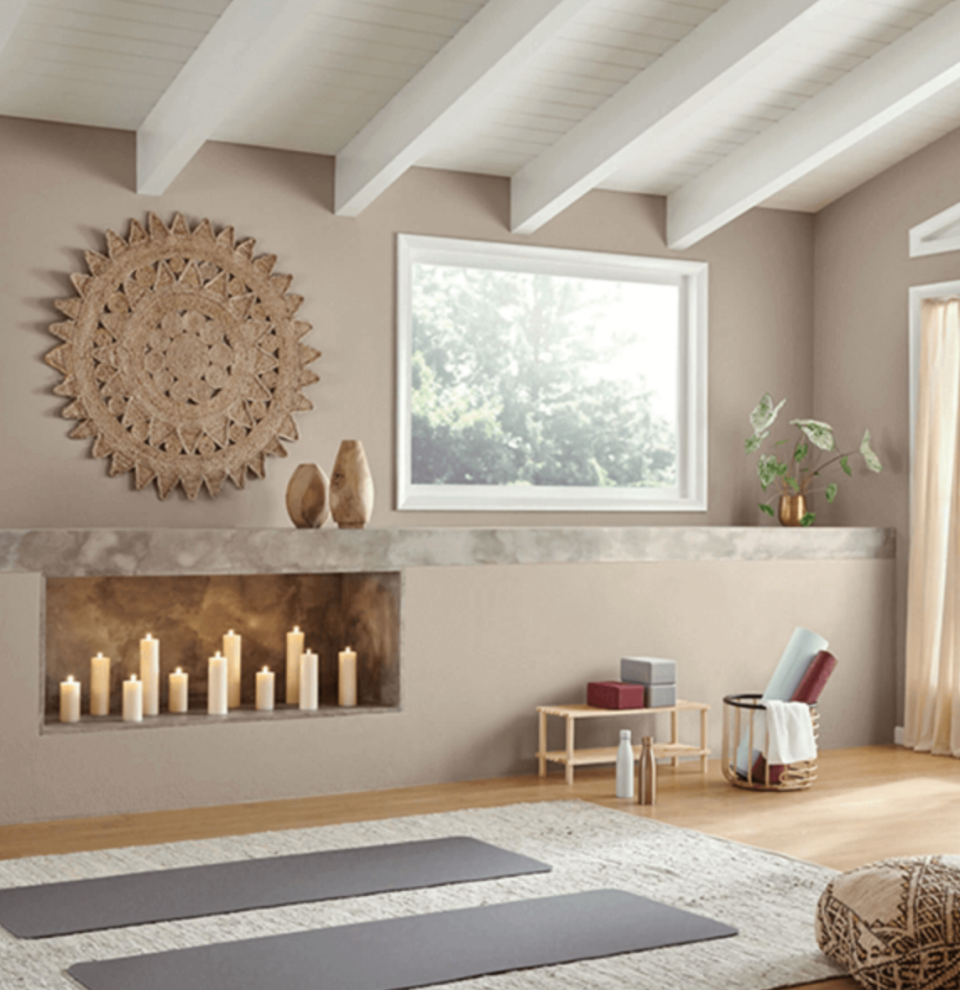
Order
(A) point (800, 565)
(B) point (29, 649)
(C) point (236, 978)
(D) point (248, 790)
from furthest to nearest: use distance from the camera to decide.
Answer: (A) point (800, 565) → (D) point (248, 790) → (B) point (29, 649) → (C) point (236, 978)

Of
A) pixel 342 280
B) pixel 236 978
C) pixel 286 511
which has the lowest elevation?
pixel 236 978

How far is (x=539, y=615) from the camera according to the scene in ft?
18.9

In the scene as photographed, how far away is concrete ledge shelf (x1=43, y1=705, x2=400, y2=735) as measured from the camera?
5016 mm

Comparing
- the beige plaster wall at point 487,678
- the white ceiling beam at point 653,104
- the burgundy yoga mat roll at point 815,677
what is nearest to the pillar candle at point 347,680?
the beige plaster wall at point 487,678

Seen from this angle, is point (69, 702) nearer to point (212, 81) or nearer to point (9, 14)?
point (212, 81)

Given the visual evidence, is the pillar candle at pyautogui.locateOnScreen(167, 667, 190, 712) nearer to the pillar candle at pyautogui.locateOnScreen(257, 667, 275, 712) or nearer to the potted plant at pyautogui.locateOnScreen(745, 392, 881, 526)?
the pillar candle at pyautogui.locateOnScreen(257, 667, 275, 712)

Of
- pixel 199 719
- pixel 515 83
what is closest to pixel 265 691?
pixel 199 719

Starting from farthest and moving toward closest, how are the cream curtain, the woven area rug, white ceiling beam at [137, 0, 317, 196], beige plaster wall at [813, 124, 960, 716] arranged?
beige plaster wall at [813, 124, 960, 716] → the cream curtain → white ceiling beam at [137, 0, 317, 196] → the woven area rug

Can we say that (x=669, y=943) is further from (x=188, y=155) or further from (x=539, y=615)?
(x=188, y=155)

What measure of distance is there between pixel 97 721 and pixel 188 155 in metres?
2.11

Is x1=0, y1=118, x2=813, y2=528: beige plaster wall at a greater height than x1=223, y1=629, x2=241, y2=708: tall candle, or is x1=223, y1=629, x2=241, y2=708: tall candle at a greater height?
x1=0, y1=118, x2=813, y2=528: beige plaster wall

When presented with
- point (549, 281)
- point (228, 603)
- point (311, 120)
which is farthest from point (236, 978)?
point (549, 281)

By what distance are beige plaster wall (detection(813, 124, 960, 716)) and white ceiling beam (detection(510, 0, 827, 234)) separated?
1.32 m

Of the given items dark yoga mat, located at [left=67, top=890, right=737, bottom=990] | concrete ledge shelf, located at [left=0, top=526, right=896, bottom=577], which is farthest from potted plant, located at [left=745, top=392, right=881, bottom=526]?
dark yoga mat, located at [left=67, top=890, right=737, bottom=990]
